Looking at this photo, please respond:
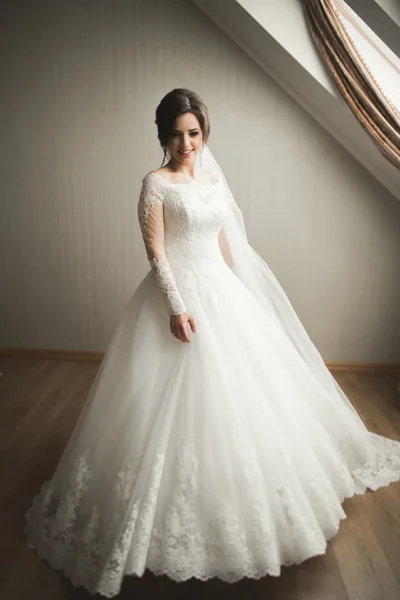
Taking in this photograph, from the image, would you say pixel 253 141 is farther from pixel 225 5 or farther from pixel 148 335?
pixel 148 335

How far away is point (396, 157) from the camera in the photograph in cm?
240

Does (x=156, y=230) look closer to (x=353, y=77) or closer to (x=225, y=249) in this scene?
(x=225, y=249)

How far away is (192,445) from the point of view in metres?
1.69

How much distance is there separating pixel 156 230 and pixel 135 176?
1.57 meters

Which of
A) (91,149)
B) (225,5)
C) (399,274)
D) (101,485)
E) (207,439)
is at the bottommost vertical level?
(101,485)

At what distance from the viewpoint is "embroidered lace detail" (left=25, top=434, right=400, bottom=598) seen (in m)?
1.60

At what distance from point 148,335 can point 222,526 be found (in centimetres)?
68

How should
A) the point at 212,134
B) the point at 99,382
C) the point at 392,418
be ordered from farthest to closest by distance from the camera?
the point at 212,134
the point at 392,418
the point at 99,382

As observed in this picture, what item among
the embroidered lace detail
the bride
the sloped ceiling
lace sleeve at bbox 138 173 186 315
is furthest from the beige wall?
the embroidered lace detail

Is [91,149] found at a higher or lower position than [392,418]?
higher

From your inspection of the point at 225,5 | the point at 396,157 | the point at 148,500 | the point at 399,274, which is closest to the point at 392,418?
the point at 399,274

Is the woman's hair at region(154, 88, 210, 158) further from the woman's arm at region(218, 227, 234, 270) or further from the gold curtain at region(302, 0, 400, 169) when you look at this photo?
the gold curtain at region(302, 0, 400, 169)

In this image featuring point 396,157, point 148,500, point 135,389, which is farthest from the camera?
point 396,157

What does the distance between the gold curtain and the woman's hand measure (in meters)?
1.33
